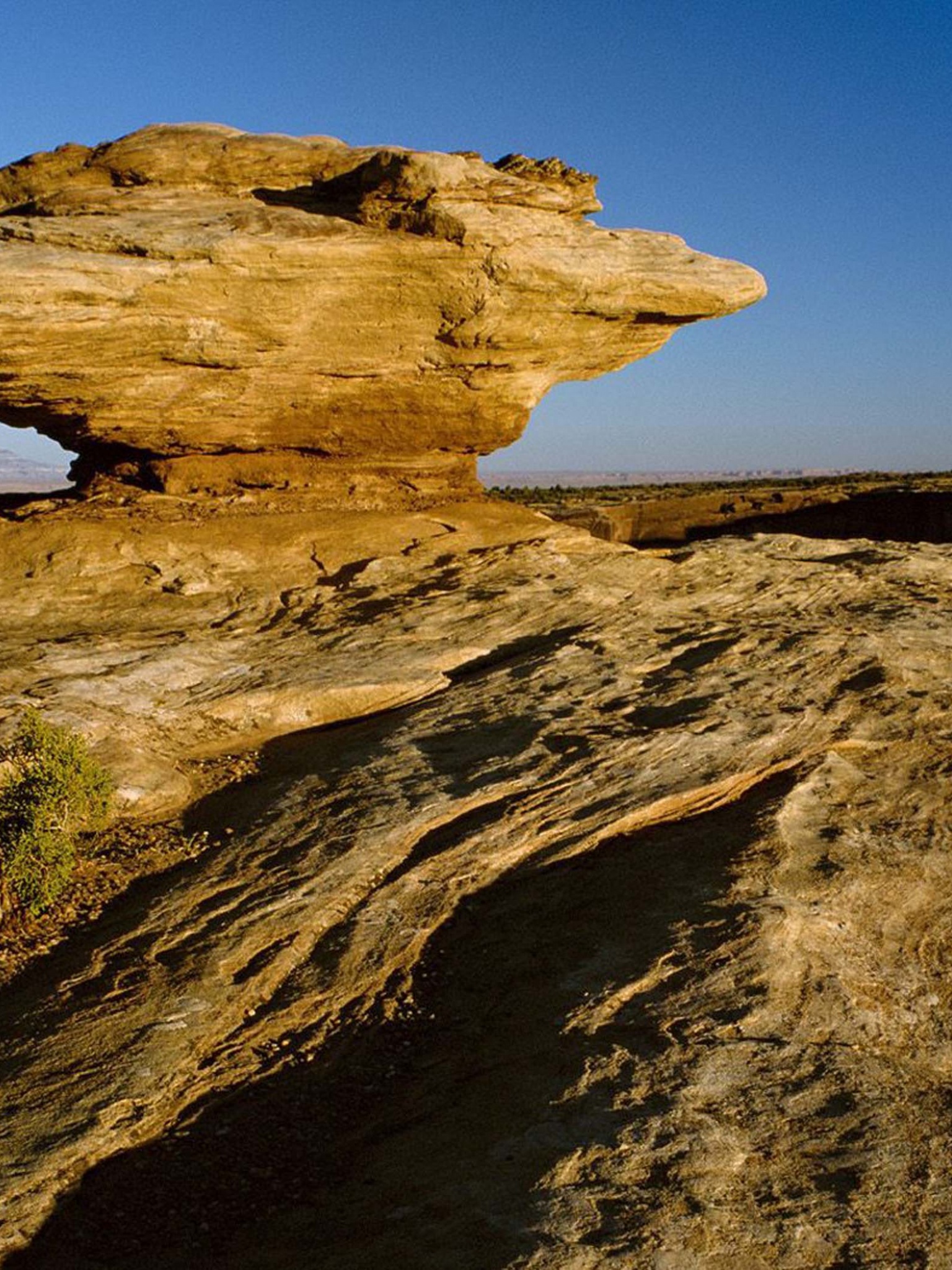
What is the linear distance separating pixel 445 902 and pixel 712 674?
13.0 ft

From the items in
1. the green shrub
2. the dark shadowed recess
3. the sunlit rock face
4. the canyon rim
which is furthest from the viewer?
the sunlit rock face

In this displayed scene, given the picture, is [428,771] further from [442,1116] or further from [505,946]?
[442,1116]

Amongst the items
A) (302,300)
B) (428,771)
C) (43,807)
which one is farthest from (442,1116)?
(302,300)

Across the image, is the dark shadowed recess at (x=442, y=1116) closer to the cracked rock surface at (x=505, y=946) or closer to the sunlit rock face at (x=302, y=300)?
the cracked rock surface at (x=505, y=946)

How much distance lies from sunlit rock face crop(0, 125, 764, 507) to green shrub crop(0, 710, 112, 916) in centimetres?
537

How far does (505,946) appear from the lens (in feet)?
22.0

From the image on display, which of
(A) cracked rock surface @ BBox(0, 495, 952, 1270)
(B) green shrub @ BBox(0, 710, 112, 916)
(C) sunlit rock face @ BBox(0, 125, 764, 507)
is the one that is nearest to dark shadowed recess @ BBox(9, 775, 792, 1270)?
(A) cracked rock surface @ BBox(0, 495, 952, 1270)

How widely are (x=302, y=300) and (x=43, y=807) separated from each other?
7431 mm

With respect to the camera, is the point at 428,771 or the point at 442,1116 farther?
the point at 428,771

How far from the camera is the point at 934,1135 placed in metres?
4.64

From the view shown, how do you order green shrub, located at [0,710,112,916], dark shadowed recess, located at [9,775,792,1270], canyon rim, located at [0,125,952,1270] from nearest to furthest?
dark shadowed recess, located at [9,775,792,1270] < canyon rim, located at [0,125,952,1270] < green shrub, located at [0,710,112,916]

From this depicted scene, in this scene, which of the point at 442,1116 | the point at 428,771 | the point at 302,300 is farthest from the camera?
the point at 302,300

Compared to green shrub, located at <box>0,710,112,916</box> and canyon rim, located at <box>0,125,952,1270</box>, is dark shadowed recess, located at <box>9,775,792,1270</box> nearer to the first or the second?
canyon rim, located at <box>0,125,952,1270</box>

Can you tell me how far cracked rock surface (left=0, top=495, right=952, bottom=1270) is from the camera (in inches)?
177
